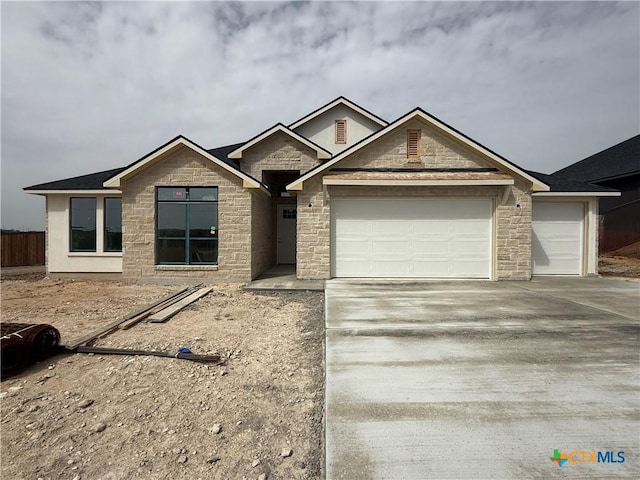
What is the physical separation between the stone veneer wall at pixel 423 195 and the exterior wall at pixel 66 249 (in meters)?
6.83

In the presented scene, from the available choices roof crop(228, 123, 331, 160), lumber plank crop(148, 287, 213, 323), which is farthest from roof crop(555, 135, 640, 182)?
lumber plank crop(148, 287, 213, 323)

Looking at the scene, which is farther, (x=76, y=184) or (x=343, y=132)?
(x=343, y=132)

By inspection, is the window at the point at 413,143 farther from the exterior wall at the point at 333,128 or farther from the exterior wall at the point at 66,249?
the exterior wall at the point at 66,249

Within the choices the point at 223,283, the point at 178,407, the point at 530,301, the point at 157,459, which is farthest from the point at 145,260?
the point at 530,301

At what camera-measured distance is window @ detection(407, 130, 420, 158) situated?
10281mm

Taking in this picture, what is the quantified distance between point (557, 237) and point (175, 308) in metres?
12.2


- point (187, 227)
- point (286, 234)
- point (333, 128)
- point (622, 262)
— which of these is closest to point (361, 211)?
point (286, 234)

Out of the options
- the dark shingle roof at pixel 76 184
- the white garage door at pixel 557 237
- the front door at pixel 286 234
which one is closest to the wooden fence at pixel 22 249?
the dark shingle roof at pixel 76 184

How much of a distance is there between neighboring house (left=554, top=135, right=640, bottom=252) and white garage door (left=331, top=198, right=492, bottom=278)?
1458cm

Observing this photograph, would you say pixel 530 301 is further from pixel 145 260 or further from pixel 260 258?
pixel 145 260

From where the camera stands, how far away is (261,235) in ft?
39.0

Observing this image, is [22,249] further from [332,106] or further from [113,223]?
[332,106]

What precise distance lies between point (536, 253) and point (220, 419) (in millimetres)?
11764

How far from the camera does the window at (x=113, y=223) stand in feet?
36.4
